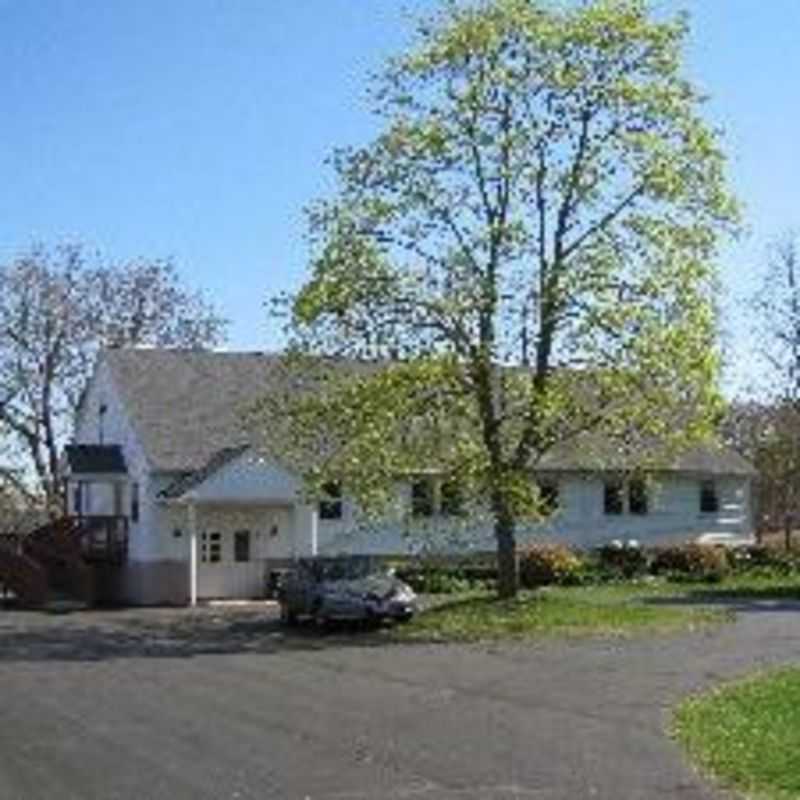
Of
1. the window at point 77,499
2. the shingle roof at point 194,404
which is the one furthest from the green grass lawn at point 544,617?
the window at point 77,499

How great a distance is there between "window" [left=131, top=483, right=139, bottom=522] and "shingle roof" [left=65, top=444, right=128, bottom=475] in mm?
751

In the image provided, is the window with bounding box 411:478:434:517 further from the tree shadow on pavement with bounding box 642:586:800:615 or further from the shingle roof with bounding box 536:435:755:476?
the tree shadow on pavement with bounding box 642:586:800:615

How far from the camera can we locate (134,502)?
52.2m

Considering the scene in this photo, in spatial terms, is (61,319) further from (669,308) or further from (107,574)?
(669,308)

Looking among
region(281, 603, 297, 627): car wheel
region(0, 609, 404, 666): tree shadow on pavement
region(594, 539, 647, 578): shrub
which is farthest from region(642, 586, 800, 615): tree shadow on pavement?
region(0, 609, 404, 666): tree shadow on pavement

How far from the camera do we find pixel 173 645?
33.0 meters

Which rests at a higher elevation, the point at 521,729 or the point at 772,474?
the point at 772,474

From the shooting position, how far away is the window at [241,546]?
51125 mm

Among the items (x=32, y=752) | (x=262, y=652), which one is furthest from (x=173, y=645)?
(x=32, y=752)

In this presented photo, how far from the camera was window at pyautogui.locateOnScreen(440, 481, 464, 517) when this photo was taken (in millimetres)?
39594

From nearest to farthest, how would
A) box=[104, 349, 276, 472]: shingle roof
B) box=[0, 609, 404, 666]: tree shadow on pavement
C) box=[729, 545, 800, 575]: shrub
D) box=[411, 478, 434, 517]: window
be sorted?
box=[0, 609, 404, 666]: tree shadow on pavement, box=[411, 478, 434, 517]: window, box=[104, 349, 276, 472]: shingle roof, box=[729, 545, 800, 575]: shrub

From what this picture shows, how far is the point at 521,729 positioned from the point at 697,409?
20.3 m

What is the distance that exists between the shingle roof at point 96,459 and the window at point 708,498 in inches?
798

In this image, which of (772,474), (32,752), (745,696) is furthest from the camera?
(772,474)
